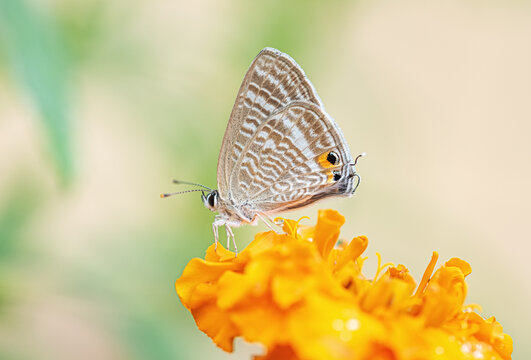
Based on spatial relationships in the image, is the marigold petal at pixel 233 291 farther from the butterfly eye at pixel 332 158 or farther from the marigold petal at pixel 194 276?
the butterfly eye at pixel 332 158

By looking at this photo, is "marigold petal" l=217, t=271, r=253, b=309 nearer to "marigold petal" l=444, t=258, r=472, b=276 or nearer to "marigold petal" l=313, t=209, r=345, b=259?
"marigold petal" l=313, t=209, r=345, b=259

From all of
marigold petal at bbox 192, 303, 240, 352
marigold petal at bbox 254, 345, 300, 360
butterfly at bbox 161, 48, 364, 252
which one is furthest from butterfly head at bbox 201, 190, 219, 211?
marigold petal at bbox 254, 345, 300, 360

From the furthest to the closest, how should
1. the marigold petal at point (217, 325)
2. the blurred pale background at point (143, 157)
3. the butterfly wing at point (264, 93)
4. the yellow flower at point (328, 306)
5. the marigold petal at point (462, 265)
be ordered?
the blurred pale background at point (143, 157) → the butterfly wing at point (264, 93) → the marigold petal at point (462, 265) → the marigold petal at point (217, 325) → the yellow flower at point (328, 306)

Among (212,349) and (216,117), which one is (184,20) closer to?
(216,117)

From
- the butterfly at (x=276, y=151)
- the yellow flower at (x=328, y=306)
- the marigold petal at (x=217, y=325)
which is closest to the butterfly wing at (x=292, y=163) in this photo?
the butterfly at (x=276, y=151)

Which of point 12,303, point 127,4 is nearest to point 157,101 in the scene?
point 127,4
